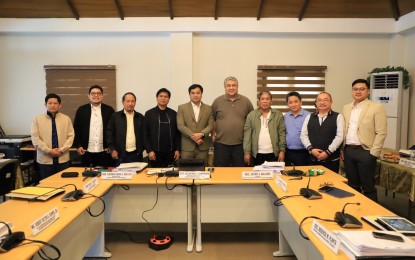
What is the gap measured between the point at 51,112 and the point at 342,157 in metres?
3.15

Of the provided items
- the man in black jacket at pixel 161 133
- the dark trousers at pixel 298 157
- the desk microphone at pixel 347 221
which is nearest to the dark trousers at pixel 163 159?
the man in black jacket at pixel 161 133

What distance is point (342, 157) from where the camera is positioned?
125 inches

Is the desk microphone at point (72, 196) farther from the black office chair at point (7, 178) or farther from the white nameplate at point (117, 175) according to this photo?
the black office chair at point (7, 178)

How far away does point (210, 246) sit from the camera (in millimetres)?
2744

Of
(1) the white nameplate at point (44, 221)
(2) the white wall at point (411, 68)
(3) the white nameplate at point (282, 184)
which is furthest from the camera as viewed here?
(2) the white wall at point (411, 68)

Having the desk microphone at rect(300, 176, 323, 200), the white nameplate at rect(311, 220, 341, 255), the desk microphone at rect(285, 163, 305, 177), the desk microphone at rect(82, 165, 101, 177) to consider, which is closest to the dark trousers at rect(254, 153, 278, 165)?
the desk microphone at rect(285, 163, 305, 177)

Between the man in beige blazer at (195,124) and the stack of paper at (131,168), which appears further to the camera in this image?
the man in beige blazer at (195,124)

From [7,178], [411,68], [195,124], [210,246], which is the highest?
[411,68]

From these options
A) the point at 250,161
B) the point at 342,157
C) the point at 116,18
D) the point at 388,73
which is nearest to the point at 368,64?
the point at 388,73

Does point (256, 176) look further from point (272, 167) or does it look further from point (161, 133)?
point (161, 133)

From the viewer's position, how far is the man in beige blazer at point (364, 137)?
2852 mm

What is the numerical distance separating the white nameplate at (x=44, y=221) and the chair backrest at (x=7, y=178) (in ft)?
5.94

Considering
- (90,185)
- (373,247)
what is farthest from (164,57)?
(373,247)

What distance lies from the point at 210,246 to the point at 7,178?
218 cm
